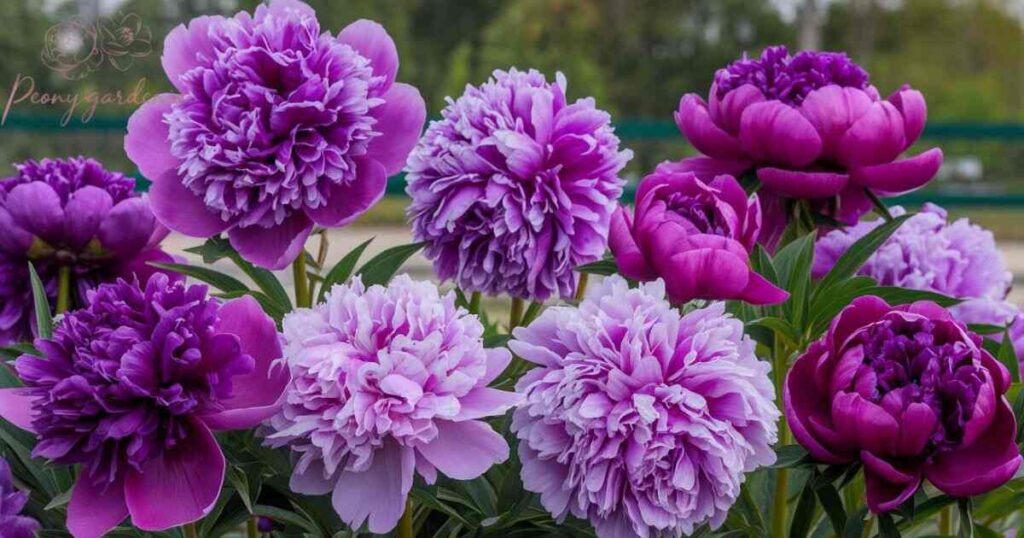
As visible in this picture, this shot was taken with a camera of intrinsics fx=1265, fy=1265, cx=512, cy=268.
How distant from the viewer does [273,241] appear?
51 cm

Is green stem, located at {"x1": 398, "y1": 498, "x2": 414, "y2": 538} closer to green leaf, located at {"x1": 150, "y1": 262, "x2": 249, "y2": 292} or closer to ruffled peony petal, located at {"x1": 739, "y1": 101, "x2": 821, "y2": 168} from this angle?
green leaf, located at {"x1": 150, "y1": 262, "x2": 249, "y2": 292}

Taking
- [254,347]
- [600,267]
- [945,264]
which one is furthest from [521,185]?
[945,264]

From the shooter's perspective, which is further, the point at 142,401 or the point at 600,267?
the point at 600,267

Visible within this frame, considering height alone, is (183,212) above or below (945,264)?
above

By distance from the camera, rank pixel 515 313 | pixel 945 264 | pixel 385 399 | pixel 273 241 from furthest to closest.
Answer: pixel 945 264 → pixel 515 313 → pixel 273 241 → pixel 385 399

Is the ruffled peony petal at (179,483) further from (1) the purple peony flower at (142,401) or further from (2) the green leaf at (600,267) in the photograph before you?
(2) the green leaf at (600,267)

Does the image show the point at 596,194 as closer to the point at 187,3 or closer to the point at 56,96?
the point at 56,96

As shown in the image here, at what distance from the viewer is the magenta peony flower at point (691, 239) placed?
0.49 m

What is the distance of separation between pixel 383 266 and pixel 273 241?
6 cm

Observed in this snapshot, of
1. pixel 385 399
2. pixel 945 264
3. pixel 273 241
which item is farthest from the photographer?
pixel 945 264

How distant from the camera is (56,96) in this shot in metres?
0.83

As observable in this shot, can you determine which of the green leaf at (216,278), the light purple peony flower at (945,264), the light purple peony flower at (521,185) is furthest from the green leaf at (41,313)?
the light purple peony flower at (945,264)

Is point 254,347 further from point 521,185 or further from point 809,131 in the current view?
point 809,131

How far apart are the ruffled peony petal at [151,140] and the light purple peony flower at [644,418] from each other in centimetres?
18
